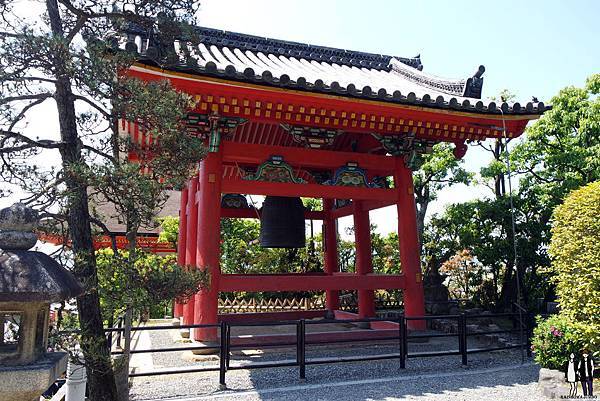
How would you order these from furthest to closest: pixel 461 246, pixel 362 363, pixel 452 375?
pixel 461 246 → pixel 362 363 → pixel 452 375

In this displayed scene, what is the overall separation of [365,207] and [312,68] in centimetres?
338

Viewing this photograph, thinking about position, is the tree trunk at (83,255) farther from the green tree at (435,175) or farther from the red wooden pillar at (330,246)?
the green tree at (435,175)

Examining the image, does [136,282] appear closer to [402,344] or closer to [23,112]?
[23,112]

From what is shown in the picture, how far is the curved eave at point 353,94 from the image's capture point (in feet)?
19.6

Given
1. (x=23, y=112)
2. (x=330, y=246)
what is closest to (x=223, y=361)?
(x=23, y=112)

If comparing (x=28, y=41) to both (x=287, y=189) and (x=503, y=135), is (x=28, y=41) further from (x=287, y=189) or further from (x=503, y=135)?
(x=503, y=135)

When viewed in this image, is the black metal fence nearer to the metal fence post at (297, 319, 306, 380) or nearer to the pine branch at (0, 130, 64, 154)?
the metal fence post at (297, 319, 306, 380)

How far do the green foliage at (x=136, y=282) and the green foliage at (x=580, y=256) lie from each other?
4.92 m

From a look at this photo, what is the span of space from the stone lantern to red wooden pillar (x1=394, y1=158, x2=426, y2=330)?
602 cm

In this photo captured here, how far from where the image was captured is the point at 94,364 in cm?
365

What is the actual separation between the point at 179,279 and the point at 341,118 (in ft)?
14.3

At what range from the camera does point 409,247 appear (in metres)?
8.05

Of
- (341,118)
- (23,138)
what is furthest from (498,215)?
(23,138)

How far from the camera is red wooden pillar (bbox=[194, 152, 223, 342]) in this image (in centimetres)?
672
